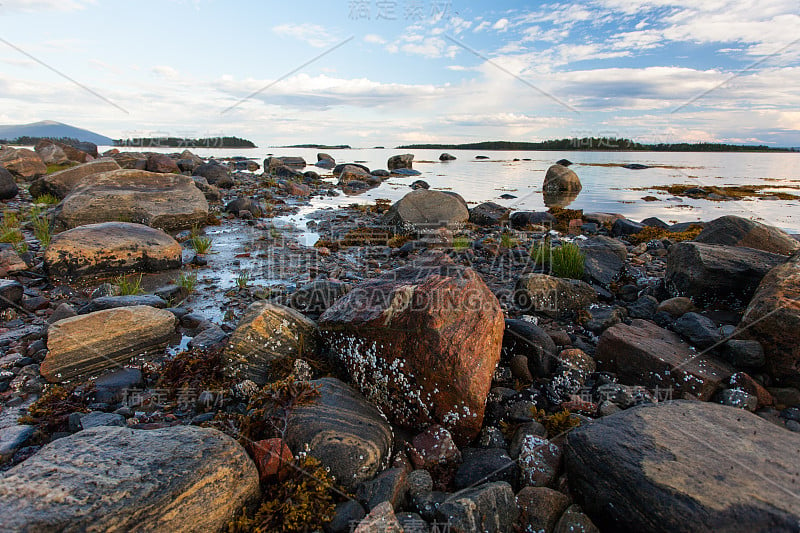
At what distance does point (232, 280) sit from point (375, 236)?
557 cm

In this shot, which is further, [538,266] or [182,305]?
[538,266]

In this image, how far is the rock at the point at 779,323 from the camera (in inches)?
174

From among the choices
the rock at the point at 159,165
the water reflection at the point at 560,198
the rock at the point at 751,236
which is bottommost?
the water reflection at the point at 560,198

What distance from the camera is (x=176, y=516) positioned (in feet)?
8.42

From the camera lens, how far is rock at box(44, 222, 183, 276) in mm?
7484

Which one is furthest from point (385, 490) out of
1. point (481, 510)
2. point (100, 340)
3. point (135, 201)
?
point (135, 201)

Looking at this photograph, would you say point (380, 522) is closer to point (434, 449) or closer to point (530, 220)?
point (434, 449)

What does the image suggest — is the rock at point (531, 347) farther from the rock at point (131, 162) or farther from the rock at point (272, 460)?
the rock at point (131, 162)

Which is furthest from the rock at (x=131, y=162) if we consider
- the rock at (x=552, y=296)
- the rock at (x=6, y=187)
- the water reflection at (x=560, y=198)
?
the rock at (x=552, y=296)

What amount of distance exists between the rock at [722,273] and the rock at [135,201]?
1346cm

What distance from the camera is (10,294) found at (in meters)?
6.20

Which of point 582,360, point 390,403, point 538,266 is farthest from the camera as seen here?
point 538,266

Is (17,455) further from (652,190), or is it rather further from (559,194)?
(652,190)

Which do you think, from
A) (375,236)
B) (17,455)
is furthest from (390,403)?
(375,236)
